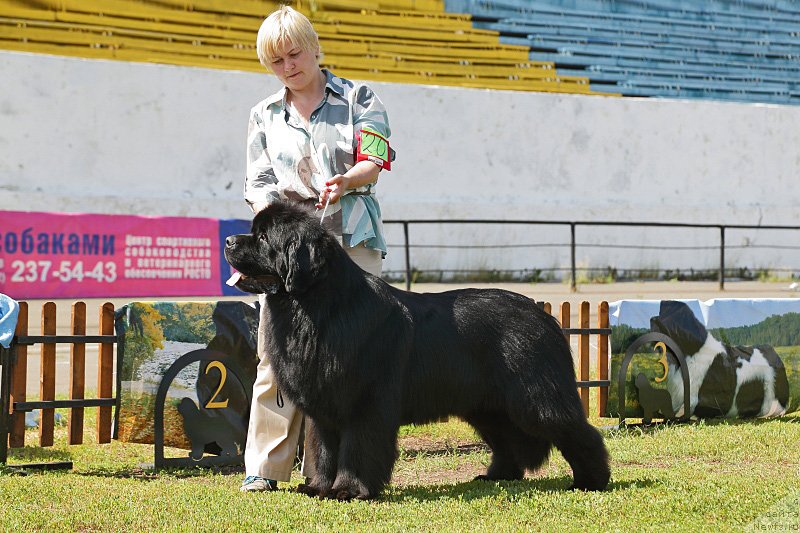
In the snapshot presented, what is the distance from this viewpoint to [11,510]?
352 cm

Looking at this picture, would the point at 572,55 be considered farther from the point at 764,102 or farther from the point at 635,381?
the point at 635,381

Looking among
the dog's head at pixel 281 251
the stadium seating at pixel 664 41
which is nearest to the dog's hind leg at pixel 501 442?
the dog's head at pixel 281 251

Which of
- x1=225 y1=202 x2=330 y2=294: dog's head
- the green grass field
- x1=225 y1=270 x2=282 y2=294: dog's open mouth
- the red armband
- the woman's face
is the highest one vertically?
the woman's face

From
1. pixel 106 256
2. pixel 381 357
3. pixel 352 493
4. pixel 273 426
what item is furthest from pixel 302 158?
pixel 106 256

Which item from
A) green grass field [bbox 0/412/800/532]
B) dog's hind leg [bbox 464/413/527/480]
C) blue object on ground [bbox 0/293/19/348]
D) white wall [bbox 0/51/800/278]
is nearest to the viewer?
green grass field [bbox 0/412/800/532]

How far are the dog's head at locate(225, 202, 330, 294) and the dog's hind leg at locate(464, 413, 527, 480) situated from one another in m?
1.02

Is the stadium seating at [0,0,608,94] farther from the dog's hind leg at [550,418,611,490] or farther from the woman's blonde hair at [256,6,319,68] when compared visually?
the dog's hind leg at [550,418,611,490]

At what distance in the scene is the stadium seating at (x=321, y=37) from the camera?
1517cm

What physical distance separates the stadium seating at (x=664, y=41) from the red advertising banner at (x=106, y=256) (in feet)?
27.1

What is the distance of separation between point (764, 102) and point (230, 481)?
58.0 feet

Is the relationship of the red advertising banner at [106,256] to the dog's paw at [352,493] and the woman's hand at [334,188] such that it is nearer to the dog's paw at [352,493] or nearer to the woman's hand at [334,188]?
the woman's hand at [334,188]

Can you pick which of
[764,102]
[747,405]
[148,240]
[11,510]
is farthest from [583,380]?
[764,102]

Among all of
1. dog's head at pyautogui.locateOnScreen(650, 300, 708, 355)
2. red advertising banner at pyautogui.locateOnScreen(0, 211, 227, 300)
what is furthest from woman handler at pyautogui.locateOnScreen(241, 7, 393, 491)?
red advertising banner at pyautogui.locateOnScreen(0, 211, 227, 300)

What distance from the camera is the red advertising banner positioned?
1155 cm
